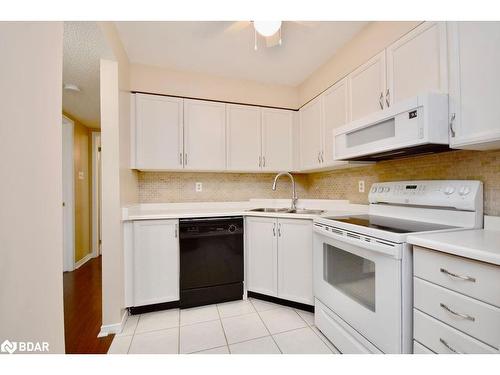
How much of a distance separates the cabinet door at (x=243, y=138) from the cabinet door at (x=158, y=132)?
1.74ft

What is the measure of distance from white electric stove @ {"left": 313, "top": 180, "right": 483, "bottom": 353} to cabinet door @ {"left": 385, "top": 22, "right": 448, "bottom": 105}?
60 cm

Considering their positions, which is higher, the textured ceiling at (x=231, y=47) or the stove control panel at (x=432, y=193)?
the textured ceiling at (x=231, y=47)

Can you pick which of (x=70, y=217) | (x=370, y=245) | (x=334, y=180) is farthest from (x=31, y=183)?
(x=70, y=217)

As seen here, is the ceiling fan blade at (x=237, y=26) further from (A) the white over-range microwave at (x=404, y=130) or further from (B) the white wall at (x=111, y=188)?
(A) the white over-range microwave at (x=404, y=130)

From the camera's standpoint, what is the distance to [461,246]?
2.78 ft

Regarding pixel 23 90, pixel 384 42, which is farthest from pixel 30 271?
pixel 384 42

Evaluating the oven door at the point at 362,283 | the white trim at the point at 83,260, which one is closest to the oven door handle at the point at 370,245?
the oven door at the point at 362,283

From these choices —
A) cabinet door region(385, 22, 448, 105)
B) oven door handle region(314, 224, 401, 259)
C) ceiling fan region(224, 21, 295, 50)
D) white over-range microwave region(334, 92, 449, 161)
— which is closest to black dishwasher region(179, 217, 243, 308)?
oven door handle region(314, 224, 401, 259)

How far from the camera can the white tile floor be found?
4.81 feet

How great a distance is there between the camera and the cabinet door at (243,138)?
8.00ft

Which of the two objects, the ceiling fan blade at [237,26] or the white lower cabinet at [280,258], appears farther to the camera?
the white lower cabinet at [280,258]

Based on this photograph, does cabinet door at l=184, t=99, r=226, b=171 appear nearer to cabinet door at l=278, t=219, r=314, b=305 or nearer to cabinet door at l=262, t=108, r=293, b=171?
cabinet door at l=262, t=108, r=293, b=171

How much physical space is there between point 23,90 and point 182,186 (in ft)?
6.40

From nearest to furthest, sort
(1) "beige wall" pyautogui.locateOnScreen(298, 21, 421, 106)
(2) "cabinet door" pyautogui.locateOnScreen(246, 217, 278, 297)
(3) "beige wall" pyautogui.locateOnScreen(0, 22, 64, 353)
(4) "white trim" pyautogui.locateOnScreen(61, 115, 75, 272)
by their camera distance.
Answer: (3) "beige wall" pyautogui.locateOnScreen(0, 22, 64, 353)
(1) "beige wall" pyautogui.locateOnScreen(298, 21, 421, 106)
(2) "cabinet door" pyautogui.locateOnScreen(246, 217, 278, 297)
(4) "white trim" pyautogui.locateOnScreen(61, 115, 75, 272)
